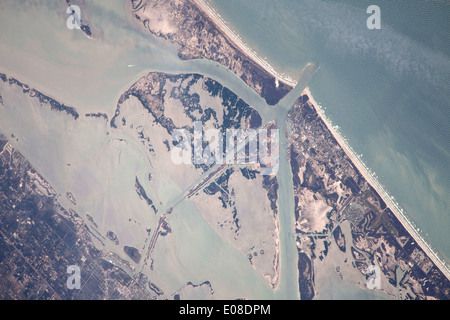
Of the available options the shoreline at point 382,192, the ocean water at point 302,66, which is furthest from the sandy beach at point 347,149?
the ocean water at point 302,66

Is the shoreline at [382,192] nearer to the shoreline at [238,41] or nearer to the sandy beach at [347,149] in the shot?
the sandy beach at [347,149]

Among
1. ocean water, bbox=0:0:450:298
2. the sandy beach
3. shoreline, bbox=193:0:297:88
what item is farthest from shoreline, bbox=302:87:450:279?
shoreline, bbox=193:0:297:88

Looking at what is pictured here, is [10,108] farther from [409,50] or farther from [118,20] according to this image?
[409,50]

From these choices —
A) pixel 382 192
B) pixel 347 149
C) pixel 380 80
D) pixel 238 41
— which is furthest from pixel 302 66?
pixel 382 192

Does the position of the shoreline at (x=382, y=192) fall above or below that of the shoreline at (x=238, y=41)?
below

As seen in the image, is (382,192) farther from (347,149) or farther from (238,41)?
(238,41)

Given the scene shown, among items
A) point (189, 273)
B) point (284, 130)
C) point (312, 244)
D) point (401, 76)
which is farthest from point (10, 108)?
point (401, 76)
